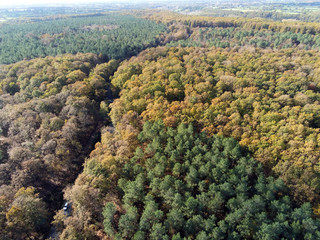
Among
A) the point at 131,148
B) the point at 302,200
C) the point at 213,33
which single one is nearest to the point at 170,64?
the point at 131,148

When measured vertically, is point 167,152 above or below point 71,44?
below

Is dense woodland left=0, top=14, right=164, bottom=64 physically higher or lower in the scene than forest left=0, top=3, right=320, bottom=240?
higher

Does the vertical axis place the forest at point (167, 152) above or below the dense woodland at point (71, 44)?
below

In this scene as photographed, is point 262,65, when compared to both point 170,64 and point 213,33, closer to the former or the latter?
point 170,64

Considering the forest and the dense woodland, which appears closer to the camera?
the forest

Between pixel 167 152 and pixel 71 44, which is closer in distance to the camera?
pixel 167 152

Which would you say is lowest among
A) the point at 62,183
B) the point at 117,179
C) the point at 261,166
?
the point at 62,183

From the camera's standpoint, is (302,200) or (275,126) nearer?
(302,200)

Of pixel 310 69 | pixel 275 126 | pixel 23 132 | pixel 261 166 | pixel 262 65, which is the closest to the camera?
pixel 261 166
